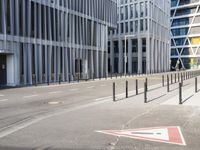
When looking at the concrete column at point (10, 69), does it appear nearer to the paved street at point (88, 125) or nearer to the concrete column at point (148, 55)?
the paved street at point (88, 125)

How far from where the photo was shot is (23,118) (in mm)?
10648

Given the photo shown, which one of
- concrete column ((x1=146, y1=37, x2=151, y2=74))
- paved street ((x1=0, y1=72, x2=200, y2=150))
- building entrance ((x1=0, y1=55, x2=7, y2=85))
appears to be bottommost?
paved street ((x1=0, y1=72, x2=200, y2=150))

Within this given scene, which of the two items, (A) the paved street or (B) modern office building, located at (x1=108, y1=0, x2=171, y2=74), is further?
(B) modern office building, located at (x1=108, y1=0, x2=171, y2=74)

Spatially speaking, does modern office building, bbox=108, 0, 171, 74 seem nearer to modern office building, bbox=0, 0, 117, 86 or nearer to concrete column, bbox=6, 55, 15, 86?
modern office building, bbox=0, 0, 117, 86

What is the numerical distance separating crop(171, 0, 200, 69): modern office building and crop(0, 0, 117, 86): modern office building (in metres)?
65.5

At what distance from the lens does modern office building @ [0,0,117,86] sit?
102 ft

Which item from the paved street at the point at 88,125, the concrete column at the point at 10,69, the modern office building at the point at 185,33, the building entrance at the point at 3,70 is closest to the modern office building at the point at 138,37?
the modern office building at the point at 185,33

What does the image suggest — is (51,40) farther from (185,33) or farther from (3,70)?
(185,33)

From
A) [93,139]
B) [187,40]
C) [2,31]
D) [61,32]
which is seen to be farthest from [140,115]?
[187,40]

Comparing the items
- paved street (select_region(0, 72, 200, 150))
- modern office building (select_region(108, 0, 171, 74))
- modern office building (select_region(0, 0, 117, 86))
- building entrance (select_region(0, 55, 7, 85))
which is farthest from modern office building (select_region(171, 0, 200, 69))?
paved street (select_region(0, 72, 200, 150))

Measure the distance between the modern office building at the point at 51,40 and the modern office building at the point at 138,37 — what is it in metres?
26.2

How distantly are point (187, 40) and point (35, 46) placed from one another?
89805 millimetres

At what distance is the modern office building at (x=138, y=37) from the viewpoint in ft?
258

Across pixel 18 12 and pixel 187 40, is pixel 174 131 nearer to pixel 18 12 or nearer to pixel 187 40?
pixel 18 12
